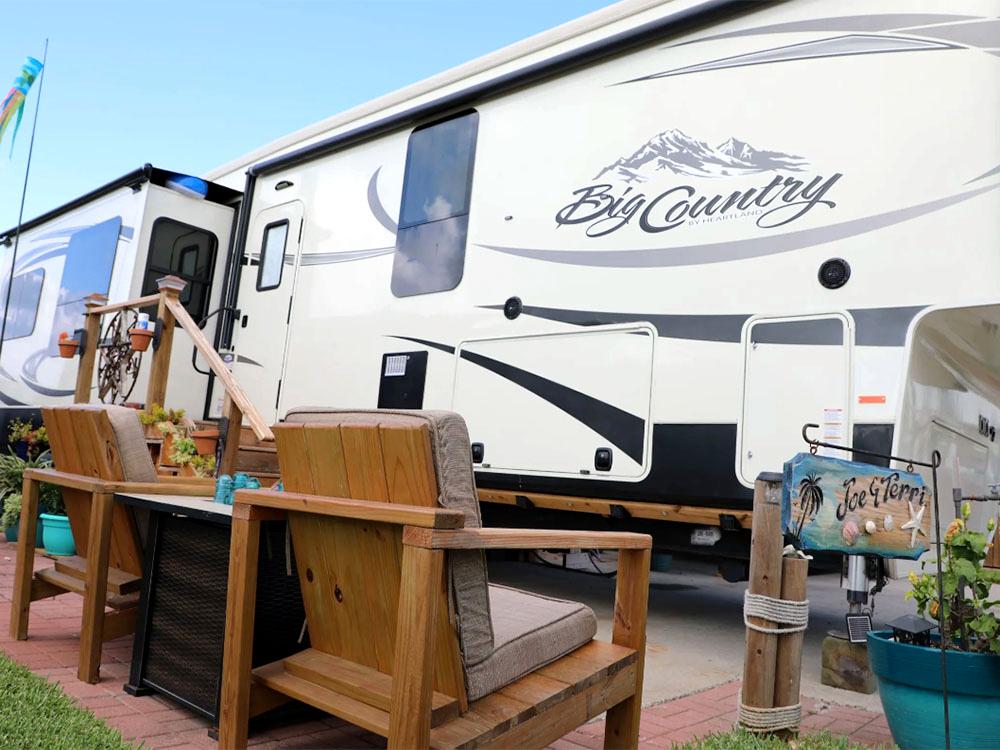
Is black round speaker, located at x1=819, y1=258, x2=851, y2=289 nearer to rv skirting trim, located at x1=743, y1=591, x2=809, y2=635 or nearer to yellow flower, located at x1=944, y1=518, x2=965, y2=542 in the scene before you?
yellow flower, located at x1=944, y1=518, x2=965, y2=542

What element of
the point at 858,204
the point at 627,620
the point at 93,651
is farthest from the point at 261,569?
the point at 858,204

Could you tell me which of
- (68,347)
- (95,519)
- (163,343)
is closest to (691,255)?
(95,519)

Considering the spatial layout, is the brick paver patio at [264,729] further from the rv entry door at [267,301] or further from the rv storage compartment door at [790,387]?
the rv entry door at [267,301]

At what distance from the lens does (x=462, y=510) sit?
6.13ft

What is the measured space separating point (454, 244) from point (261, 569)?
3045 millimetres

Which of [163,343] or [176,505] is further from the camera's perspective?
[163,343]

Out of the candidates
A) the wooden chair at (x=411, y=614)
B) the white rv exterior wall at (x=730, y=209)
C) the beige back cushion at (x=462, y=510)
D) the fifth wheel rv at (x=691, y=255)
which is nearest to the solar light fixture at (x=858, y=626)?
the fifth wheel rv at (x=691, y=255)

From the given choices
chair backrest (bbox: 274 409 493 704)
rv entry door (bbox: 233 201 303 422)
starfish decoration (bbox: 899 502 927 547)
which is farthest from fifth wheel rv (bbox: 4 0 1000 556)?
chair backrest (bbox: 274 409 493 704)

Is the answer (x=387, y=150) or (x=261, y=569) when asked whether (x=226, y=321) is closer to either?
(x=387, y=150)

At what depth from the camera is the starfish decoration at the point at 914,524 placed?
2727mm

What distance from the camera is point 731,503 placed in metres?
3.73

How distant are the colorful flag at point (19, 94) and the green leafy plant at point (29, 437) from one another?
3980mm

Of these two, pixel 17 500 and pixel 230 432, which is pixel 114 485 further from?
pixel 17 500

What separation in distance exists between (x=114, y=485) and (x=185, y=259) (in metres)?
4.66
